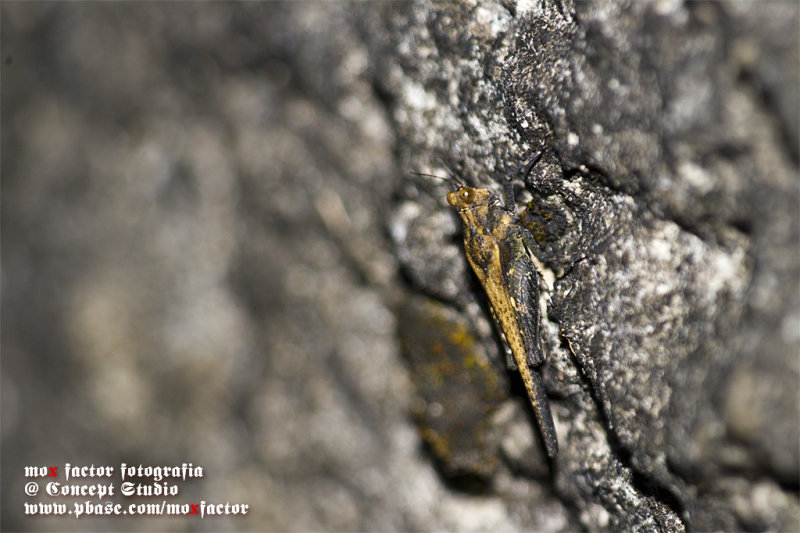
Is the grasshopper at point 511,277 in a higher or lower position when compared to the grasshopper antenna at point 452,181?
lower

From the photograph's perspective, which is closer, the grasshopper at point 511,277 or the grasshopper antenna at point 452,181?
the grasshopper at point 511,277

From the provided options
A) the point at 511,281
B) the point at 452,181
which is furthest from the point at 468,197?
the point at 511,281

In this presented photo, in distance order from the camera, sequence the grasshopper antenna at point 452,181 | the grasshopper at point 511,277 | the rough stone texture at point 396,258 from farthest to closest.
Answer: the grasshopper antenna at point 452,181 < the grasshopper at point 511,277 < the rough stone texture at point 396,258

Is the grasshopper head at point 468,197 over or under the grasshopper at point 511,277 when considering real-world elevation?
over

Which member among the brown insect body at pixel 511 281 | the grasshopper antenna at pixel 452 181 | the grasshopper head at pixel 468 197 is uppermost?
the grasshopper antenna at pixel 452 181

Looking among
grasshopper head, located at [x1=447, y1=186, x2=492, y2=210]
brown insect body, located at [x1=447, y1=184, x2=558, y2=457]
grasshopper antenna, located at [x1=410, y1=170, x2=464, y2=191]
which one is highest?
grasshopper antenna, located at [x1=410, y1=170, x2=464, y2=191]

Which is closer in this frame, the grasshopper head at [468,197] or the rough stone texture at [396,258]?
the rough stone texture at [396,258]

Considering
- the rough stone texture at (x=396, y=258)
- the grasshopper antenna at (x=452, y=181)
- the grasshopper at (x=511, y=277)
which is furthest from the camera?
the grasshopper antenna at (x=452, y=181)
